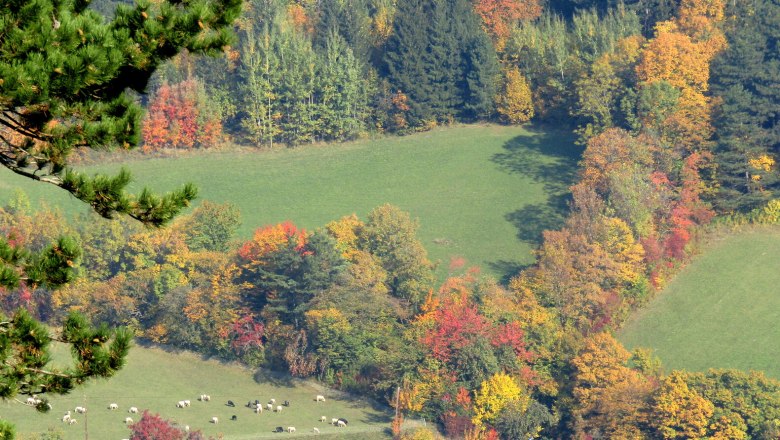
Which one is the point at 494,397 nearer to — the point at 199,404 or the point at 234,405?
the point at 234,405

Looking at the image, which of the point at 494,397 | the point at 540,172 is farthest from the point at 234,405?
the point at 540,172

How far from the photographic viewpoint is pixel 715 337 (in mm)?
93062

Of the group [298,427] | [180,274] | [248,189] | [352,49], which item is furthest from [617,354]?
[352,49]

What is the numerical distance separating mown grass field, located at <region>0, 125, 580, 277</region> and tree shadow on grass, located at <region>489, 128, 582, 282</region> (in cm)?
9

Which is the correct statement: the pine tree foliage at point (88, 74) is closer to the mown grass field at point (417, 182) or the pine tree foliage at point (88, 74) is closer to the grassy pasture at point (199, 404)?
the grassy pasture at point (199, 404)

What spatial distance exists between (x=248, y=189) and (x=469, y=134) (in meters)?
18.0

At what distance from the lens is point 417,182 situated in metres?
116

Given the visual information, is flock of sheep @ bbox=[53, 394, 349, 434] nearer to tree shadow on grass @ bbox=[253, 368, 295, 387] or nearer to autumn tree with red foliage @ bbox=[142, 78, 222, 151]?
tree shadow on grass @ bbox=[253, 368, 295, 387]

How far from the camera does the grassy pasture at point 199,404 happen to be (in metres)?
80.9

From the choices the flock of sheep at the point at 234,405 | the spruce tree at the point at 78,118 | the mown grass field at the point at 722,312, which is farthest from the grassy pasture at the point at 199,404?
the spruce tree at the point at 78,118

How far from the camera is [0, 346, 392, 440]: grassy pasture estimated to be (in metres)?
80.9

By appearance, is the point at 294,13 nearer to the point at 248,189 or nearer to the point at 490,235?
the point at 248,189

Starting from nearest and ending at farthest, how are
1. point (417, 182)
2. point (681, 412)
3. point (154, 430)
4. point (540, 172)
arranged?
point (154, 430) → point (681, 412) → point (540, 172) → point (417, 182)

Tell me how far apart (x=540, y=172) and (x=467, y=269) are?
571 inches
